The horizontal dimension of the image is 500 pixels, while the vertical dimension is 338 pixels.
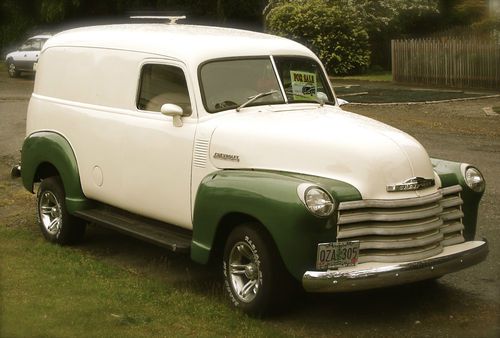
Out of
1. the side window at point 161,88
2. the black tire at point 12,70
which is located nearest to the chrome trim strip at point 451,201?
the side window at point 161,88

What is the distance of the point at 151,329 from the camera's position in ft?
22.4

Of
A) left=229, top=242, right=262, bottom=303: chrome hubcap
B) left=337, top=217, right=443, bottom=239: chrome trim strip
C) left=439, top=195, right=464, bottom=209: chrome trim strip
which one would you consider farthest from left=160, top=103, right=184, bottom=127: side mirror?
left=439, top=195, right=464, bottom=209: chrome trim strip

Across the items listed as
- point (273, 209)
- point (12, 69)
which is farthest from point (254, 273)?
point (12, 69)

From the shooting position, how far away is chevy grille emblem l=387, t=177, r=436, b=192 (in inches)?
276

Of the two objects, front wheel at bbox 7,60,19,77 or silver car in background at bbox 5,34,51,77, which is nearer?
silver car in background at bbox 5,34,51,77

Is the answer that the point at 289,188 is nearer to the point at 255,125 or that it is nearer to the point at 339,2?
the point at 255,125

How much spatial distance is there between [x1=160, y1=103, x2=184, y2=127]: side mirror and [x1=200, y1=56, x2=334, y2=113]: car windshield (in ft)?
0.77

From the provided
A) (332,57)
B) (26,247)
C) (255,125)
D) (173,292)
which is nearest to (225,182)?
(255,125)

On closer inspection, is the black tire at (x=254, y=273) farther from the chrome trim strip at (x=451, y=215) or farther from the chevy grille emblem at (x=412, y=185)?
the chrome trim strip at (x=451, y=215)

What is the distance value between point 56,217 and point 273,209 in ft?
11.7

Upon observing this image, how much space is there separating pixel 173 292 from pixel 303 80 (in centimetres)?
224

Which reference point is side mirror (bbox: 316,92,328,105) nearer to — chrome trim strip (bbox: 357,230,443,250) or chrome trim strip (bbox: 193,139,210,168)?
chrome trim strip (bbox: 193,139,210,168)

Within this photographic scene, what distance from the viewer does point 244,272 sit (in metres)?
7.29

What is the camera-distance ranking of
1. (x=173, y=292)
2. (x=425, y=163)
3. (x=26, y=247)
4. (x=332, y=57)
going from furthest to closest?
(x=332, y=57) → (x=26, y=247) → (x=173, y=292) → (x=425, y=163)
